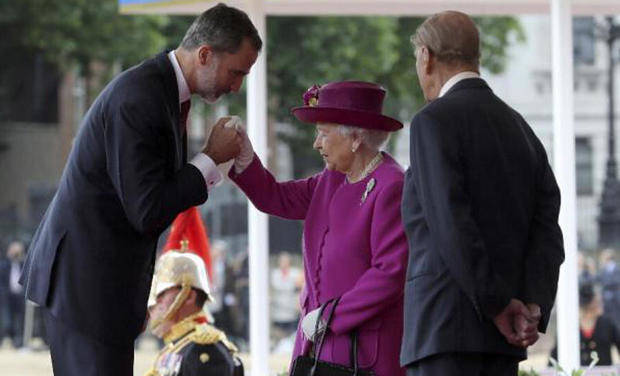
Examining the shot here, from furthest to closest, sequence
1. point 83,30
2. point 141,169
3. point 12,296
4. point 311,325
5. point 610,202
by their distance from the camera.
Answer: point 83,30, point 610,202, point 12,296, point 311,325, point 141,169

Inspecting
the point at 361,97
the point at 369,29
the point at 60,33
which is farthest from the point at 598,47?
the point at 361,97

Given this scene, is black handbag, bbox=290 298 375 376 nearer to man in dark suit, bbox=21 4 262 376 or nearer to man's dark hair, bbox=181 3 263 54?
man in dark suit, bbox=21 4 262 376

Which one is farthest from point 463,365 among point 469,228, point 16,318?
point 16,318

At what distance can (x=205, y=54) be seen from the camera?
425 centimetres

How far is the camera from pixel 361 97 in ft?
16.3

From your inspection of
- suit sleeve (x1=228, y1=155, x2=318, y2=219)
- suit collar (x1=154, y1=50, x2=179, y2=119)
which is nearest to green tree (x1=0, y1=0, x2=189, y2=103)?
suit sleeve (x1=228, y1=155, x2=318, y2=219)

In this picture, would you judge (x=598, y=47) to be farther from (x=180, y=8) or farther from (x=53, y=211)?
(x=53, y=211)

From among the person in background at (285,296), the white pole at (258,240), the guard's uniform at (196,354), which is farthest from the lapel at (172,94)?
the person in background at (285,296)

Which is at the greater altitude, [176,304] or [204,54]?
[204,54]

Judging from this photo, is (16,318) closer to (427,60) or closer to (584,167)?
(427,60)

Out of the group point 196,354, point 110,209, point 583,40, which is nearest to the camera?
point 110,209

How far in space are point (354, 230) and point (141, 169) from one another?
43.1 inches

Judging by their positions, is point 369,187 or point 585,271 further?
point 585,271

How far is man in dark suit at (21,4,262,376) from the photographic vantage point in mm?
4031
